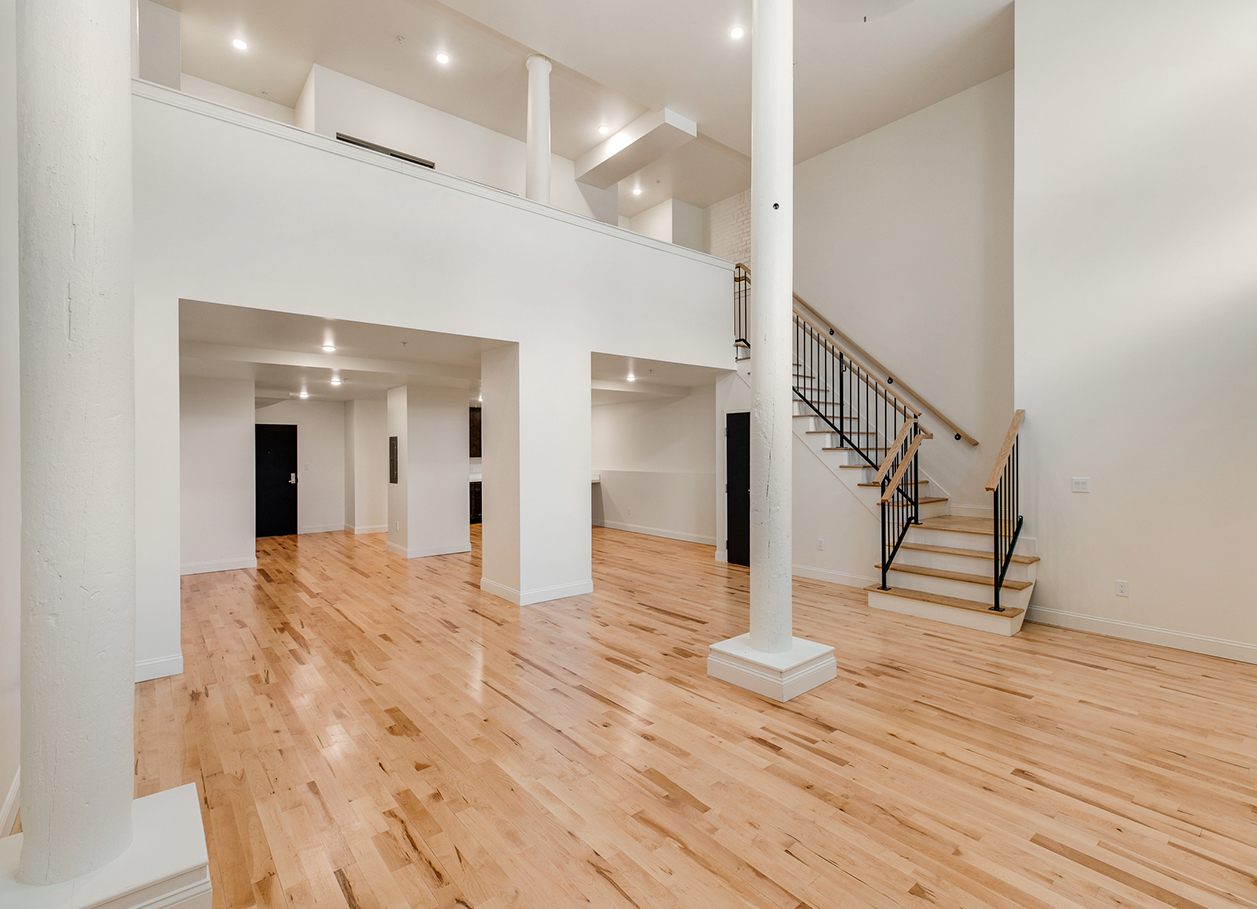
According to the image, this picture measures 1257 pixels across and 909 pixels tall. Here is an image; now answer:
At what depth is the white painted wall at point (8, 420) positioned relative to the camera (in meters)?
2.11

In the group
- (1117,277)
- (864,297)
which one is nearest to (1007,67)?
(864,297)

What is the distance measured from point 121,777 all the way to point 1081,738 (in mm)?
4109

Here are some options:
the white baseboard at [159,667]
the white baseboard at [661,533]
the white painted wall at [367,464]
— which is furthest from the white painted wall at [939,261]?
the white painted wall at [367,464]

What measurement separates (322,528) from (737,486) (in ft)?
26.0

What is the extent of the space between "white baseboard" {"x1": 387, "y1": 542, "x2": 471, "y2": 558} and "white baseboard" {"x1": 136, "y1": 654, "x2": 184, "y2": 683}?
420 cm

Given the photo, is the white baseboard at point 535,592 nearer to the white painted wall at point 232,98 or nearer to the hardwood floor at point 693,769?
the hardwood floor at point 693,769

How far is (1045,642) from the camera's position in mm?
4672

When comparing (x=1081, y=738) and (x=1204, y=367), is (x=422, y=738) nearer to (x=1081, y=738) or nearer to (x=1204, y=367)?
(x=1081, y=738)

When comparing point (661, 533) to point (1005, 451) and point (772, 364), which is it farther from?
point (772, 364)

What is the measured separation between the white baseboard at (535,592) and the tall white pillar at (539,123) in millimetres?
4346

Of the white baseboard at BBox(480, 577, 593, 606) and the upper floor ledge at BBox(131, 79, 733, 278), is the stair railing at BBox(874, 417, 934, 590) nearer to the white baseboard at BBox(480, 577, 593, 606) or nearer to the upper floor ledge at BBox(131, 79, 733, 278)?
the white baseboard at BBox(480, 577, 593, 606)

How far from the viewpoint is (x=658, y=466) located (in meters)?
10.6

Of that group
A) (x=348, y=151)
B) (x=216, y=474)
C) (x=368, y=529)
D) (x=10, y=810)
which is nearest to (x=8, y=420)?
(x=10, y=810)

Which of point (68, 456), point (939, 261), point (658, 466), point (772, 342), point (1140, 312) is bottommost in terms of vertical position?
point (658, 466)
